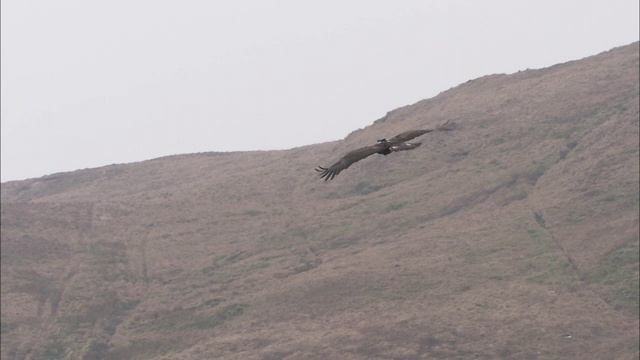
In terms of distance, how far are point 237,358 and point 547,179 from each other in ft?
146

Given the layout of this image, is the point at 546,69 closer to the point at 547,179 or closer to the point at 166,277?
the point at 547,179

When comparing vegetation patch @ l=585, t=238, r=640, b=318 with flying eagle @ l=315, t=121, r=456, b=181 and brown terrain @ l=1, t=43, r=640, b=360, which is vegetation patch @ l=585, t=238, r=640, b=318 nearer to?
brown terrain @ l=1, t=43, r=640, b=360

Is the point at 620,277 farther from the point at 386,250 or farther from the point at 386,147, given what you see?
the point at 386,147

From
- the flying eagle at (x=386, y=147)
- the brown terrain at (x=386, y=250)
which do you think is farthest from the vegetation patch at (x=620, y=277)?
the flying eagle at (x=386, y=147)

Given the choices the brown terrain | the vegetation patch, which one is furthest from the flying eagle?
the vegetation patch

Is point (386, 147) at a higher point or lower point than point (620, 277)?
higher

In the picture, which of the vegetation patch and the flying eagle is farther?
the vegetation patch

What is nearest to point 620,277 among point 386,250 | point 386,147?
point 386,250

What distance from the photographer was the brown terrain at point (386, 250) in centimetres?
7206

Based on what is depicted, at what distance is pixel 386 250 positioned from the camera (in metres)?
89.4

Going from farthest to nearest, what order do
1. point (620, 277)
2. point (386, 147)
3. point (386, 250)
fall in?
1. point (386, 250)
2. point (620, 277)
3. point (386, 147)

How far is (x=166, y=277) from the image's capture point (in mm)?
92688

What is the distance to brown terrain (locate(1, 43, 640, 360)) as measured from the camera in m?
72.1

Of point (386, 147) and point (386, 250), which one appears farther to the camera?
point (386, 250)
